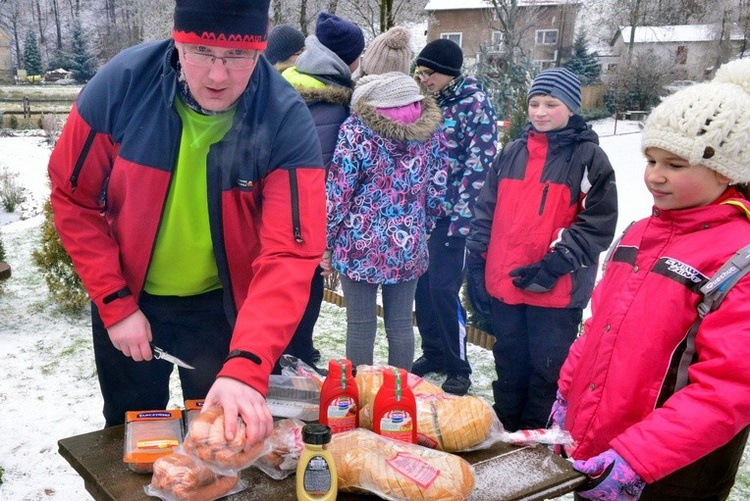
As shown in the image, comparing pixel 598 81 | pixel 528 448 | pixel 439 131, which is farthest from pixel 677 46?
pixel 528 448

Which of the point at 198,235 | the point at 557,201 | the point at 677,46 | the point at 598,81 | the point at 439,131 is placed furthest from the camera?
the point at 677,46

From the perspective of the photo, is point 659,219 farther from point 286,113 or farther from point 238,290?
point 238,290

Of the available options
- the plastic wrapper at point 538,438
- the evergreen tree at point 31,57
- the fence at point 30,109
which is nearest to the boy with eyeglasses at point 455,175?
the plastic wrapper at point 538,438

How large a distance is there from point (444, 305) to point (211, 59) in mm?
2950

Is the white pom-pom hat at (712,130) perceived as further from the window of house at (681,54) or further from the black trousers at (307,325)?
the window of house at (681,54)

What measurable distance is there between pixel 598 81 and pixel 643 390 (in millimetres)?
28710

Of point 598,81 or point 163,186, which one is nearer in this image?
point 163,186

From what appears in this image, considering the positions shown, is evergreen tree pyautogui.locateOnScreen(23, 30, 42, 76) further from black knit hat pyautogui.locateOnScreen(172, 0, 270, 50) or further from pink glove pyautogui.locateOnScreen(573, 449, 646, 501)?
pink glove pyautogui.locateOnScreen(573, 449, 646, 501)

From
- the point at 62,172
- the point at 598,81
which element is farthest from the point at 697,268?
the point at 598,81

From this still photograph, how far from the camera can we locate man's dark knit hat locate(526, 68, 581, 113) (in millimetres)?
3453

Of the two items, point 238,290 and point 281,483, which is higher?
point 238,290

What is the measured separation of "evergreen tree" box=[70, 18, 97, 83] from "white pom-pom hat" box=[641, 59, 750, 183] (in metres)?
39.6

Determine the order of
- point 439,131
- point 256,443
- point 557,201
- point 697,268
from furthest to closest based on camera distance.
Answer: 1. point 439,131
2. point 557,201
3. point 697,268
4. point 256,443

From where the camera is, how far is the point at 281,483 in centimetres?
168
